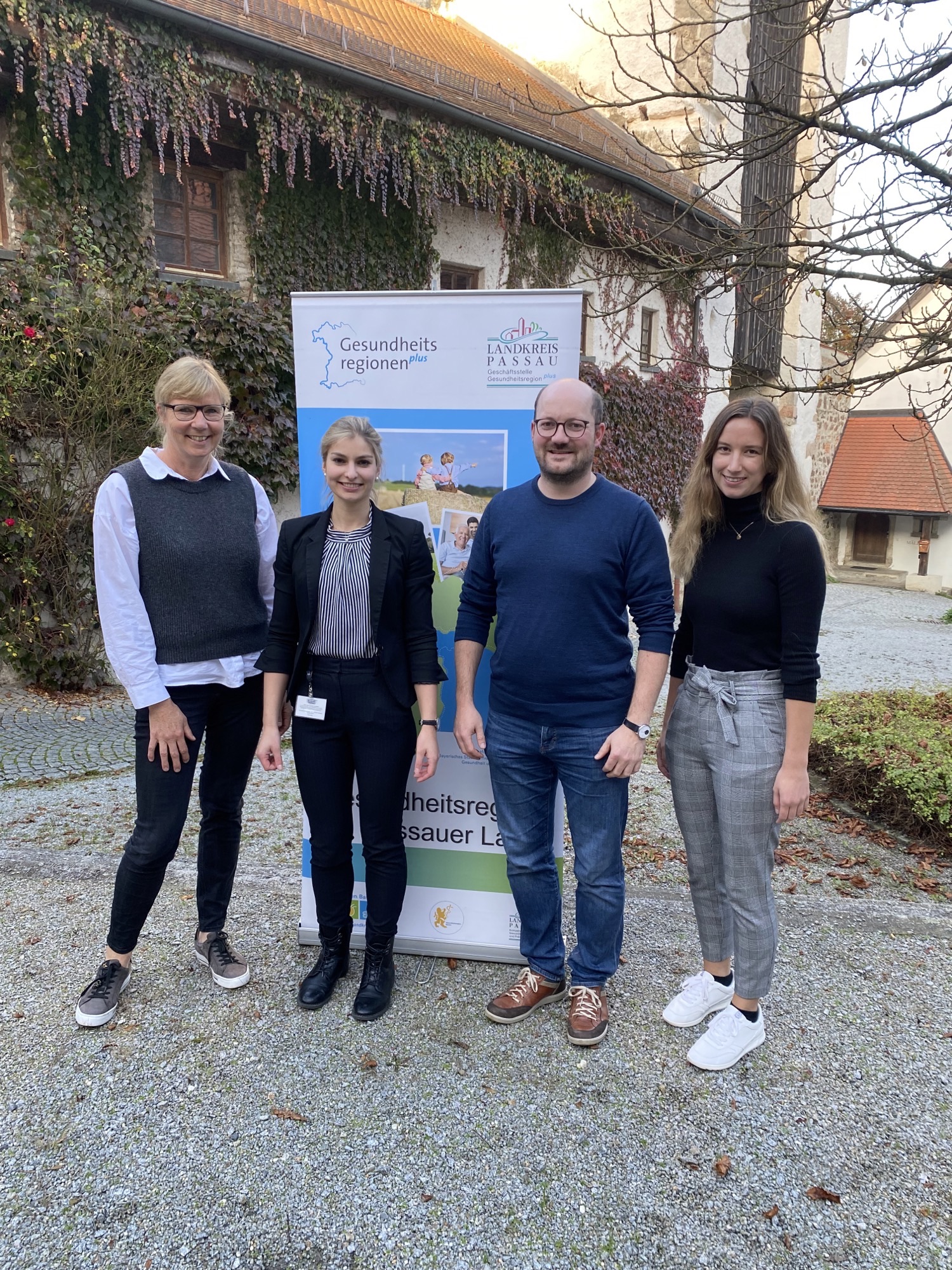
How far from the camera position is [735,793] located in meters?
2.45

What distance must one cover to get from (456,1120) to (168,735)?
4.54 feet

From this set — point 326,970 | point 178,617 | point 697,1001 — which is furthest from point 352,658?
point 697,1001

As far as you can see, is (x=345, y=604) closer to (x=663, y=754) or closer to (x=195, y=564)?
(x=195, y=564)

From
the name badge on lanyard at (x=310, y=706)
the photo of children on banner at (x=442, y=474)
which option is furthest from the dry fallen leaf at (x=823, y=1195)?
the photo of children on banner at (x=442, y=474)

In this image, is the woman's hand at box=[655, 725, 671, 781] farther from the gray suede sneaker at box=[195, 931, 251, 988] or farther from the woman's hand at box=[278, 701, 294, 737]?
the gray suede sneaker at box=[195, 931, 251, 988]

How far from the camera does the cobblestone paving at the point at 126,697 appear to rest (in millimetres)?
5750

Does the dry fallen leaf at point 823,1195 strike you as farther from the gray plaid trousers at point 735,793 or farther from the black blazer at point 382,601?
the black blazer at point 382,601

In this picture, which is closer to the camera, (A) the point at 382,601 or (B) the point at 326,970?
(A) the point at 382,601

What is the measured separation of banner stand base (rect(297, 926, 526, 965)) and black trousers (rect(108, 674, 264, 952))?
372 mm

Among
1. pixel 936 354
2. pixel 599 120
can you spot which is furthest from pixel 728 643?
pixel 599 120

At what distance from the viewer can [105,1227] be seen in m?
1.99

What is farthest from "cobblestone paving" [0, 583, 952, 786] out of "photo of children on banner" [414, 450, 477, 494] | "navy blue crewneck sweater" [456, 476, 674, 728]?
"navy blue crewneck sweater" [456, 476, 674, 728]

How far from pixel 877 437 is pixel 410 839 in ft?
80.6

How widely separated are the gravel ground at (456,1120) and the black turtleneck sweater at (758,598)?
1246 mm
